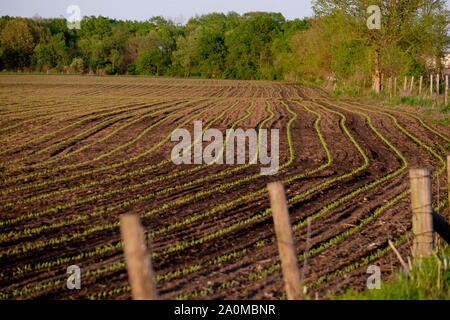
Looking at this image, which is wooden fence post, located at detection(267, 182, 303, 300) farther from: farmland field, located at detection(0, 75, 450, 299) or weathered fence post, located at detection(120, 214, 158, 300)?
farmland field, located at detection(0, 75, 450, 299)

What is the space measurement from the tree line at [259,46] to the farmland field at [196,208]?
13891 millimetres

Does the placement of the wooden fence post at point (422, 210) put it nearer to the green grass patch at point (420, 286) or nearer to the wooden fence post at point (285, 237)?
the green grass patch at point (420, 286)

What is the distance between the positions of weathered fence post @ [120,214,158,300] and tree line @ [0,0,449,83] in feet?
84.0

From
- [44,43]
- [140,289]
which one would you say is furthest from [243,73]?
[140,289]

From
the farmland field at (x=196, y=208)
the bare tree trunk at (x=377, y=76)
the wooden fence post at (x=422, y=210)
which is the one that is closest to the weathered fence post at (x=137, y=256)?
the farmland field at (x=196, y=208)

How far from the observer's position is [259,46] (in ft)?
272

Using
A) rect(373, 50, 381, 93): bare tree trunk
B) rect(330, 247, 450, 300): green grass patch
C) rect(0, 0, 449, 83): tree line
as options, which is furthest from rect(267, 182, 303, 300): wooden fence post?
rect(373, 50, 381, 93): bare tree trunk

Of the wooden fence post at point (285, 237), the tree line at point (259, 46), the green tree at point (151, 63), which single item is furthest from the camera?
the green tree at point (151, 63)

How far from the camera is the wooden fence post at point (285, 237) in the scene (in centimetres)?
319

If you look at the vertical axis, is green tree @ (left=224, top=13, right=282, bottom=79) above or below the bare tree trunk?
above

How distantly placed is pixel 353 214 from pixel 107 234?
405cm

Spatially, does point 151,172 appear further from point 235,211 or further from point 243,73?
point 243,73

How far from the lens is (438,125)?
55.6 feet

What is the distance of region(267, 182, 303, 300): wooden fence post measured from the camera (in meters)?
3.19
